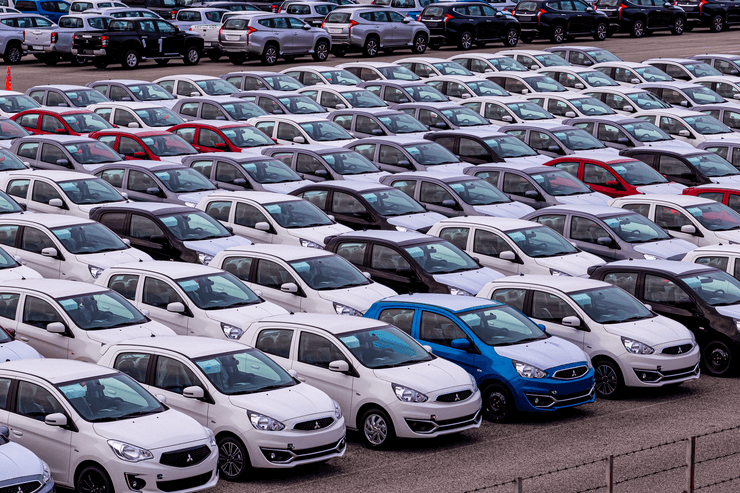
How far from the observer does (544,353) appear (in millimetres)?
14375

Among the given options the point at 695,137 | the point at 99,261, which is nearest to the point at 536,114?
the point at 695,137

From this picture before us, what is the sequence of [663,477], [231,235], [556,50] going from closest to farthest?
[663,477], [231,235], [556,50]

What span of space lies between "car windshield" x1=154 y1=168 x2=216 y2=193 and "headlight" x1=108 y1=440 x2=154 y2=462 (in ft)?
36.4

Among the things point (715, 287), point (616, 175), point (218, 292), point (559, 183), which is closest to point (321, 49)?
point (616, 175)

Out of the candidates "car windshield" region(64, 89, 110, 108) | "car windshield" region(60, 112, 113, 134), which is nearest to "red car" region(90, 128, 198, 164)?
"car windshield" region(60, 112, 113, 134)

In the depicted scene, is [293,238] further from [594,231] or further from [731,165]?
[731,165]

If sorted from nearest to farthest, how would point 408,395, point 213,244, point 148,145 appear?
point 408,395
point 213,244
point 148,145

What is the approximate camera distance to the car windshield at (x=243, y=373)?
12.4 meters

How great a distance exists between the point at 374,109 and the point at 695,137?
7.79 meters

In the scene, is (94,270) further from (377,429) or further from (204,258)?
(377,429)

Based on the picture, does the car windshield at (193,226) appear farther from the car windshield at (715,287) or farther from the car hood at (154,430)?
the car hood at (154,430)

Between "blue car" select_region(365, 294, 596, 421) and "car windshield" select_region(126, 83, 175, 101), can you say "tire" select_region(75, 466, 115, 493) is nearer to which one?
"blue car" select_region(365, 294, 596, 421)

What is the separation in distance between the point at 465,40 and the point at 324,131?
20090 millimetres

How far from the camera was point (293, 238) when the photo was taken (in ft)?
63.5
